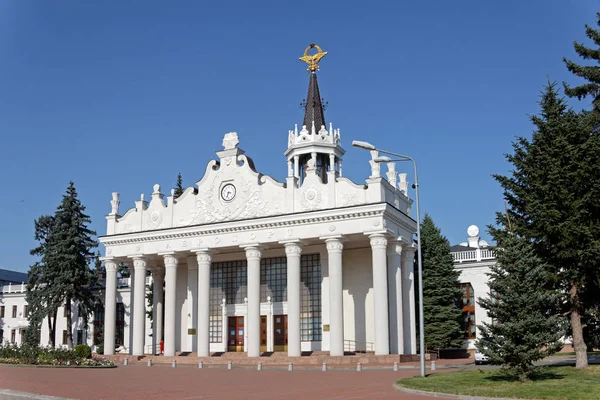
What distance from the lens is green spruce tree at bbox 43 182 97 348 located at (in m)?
56.4

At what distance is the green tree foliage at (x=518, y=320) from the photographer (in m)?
21.2

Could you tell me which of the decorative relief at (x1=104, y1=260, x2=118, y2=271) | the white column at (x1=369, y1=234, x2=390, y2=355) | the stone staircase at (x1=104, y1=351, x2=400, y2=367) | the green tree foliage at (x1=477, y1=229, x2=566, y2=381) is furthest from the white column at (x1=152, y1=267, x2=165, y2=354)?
the green tree foliage at (x1=477, y1=229, x2=566, y2=381)

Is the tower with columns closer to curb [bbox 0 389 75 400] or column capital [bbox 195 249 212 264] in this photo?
column capital [bbox 195 249 212 264]

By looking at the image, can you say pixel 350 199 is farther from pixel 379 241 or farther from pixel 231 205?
pixel 231 205

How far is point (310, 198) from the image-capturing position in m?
42.1

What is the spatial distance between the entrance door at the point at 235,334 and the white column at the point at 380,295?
1317 cm

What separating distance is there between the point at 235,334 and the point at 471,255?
2130cm

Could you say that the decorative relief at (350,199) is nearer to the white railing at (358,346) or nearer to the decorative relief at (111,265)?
the white railing at (358,346)

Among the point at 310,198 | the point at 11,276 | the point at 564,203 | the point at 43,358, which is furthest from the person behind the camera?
the point at 11,276

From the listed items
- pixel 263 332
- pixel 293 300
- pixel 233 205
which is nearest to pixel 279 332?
pixel 263 332

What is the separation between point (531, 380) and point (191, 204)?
99.1ft

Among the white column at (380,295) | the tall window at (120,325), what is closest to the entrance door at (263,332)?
the white column at (380,295)

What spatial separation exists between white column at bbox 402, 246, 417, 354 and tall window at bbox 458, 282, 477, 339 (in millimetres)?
10268

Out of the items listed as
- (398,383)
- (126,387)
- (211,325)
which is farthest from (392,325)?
(126,387)
